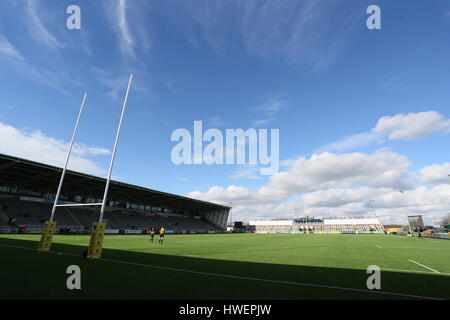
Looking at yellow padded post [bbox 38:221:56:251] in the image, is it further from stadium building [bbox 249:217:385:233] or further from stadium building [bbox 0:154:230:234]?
stadium building [bbox 249:217:385:233]

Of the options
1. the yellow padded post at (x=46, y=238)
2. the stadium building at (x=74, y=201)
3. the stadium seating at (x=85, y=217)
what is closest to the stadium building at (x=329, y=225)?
the stadium seating at (x=85, y=217)

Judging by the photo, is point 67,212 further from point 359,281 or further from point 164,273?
point 359,281

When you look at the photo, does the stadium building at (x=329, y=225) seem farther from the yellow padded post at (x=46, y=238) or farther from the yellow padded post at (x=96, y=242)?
the yellow padded post at (x=96, y=242)

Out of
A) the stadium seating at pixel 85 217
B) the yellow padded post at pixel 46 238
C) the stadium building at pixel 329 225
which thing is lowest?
the yellow padded post at pixel 46 238

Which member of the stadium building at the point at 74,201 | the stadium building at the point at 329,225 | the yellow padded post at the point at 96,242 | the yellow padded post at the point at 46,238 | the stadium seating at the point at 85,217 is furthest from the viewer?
the stadium building at the point at 329,225

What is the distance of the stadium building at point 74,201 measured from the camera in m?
39.4

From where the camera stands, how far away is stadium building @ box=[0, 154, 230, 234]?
129 feet

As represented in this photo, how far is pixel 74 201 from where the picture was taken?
54812 mm

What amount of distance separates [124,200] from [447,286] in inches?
2762

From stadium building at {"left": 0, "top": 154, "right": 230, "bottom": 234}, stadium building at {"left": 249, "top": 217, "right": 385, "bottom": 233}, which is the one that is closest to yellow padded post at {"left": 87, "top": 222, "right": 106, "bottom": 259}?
stadium building at {"left": 0, "top": 154, "right": 230, "bottom": 234}

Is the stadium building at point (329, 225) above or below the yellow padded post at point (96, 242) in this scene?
above

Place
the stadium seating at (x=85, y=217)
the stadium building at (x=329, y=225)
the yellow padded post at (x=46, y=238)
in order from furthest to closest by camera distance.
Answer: the stadium building at (x=329, y=225) → the stadium seating at (x=85, y=217) → the yellow padded post at (x=46, y=238)
